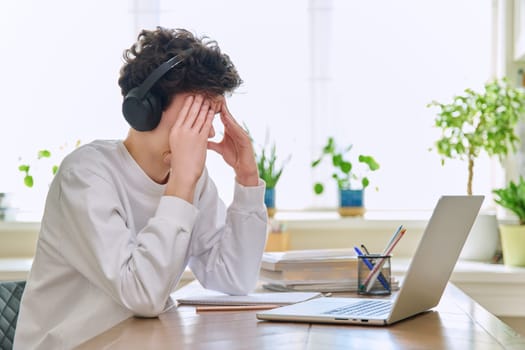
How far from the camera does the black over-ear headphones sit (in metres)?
1.49

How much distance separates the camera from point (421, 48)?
3.10 metres

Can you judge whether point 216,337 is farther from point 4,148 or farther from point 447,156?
point 4,148

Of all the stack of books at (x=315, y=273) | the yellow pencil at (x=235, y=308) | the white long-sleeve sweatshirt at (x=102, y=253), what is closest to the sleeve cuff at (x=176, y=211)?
the white long-sleeve sweatshirt at (x=102, y=253)

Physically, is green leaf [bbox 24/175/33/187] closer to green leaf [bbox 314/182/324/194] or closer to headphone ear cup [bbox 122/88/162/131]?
green leaf [bbox 314/182/324/194]

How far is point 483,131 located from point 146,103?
1.65 metres

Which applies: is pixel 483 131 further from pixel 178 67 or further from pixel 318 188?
pixel 178 67

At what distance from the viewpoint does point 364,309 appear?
133cm

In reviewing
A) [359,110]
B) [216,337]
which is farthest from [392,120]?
[216,337]

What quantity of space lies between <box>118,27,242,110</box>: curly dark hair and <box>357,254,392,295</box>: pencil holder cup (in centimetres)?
47

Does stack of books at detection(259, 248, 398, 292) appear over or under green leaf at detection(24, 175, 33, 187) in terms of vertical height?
under

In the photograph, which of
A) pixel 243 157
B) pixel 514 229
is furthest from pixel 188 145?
pixel 514 229

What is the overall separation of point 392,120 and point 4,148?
62.7 inches

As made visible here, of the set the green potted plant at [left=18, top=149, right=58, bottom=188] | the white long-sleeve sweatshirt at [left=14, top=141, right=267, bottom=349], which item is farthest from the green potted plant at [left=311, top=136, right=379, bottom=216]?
the white long-sleeve sweatshirt at [left=14, top=141, right=267, bottom=349]

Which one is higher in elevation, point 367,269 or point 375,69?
point 375,69
